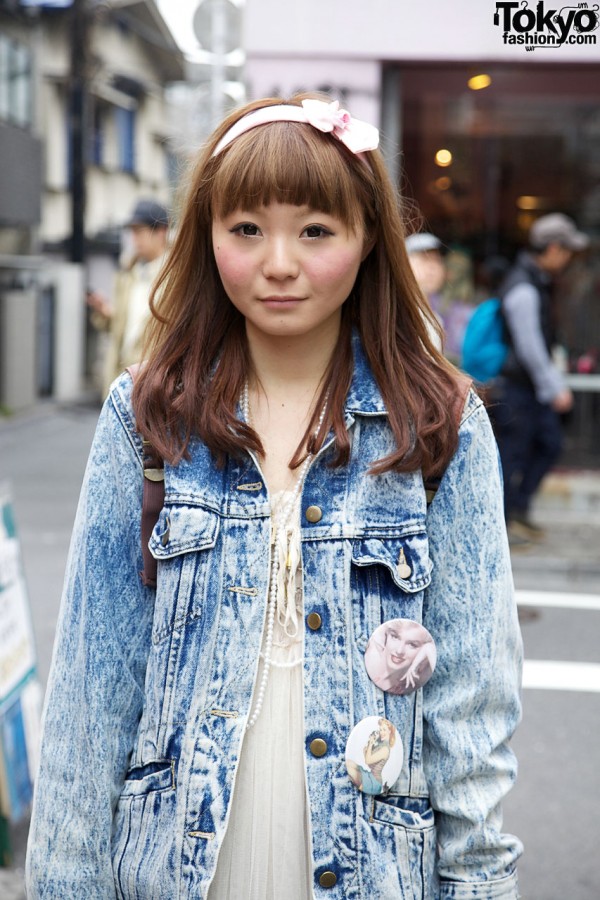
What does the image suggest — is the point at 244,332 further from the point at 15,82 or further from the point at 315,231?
the point at 15,82

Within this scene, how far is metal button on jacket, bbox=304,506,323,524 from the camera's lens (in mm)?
1536

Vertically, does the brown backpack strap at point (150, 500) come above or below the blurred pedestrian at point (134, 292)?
below

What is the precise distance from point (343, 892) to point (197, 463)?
0.59 m

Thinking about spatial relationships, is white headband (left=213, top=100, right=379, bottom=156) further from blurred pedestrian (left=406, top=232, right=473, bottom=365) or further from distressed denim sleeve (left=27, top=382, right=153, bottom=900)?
blurred pedestrian (left=406, top=232, right=473, bottom=365)

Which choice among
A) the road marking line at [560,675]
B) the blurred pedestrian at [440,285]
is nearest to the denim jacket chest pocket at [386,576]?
the road marking line at [560,675]

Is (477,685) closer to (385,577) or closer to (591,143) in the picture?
(385,577)

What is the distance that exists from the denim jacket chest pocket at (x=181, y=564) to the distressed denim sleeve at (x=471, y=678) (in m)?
0.31

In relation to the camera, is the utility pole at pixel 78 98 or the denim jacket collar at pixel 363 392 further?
the utility pole at pixel 78 98

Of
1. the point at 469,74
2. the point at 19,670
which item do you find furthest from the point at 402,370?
the point at 469,74

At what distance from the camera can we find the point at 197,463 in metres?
1.56

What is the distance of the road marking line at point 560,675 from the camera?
5.21 m

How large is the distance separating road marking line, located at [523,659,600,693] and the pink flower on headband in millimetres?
4025

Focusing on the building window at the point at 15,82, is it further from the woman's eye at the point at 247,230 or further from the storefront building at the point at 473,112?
the woman's eye at the point at 247,230

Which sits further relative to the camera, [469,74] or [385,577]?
[469,74]
